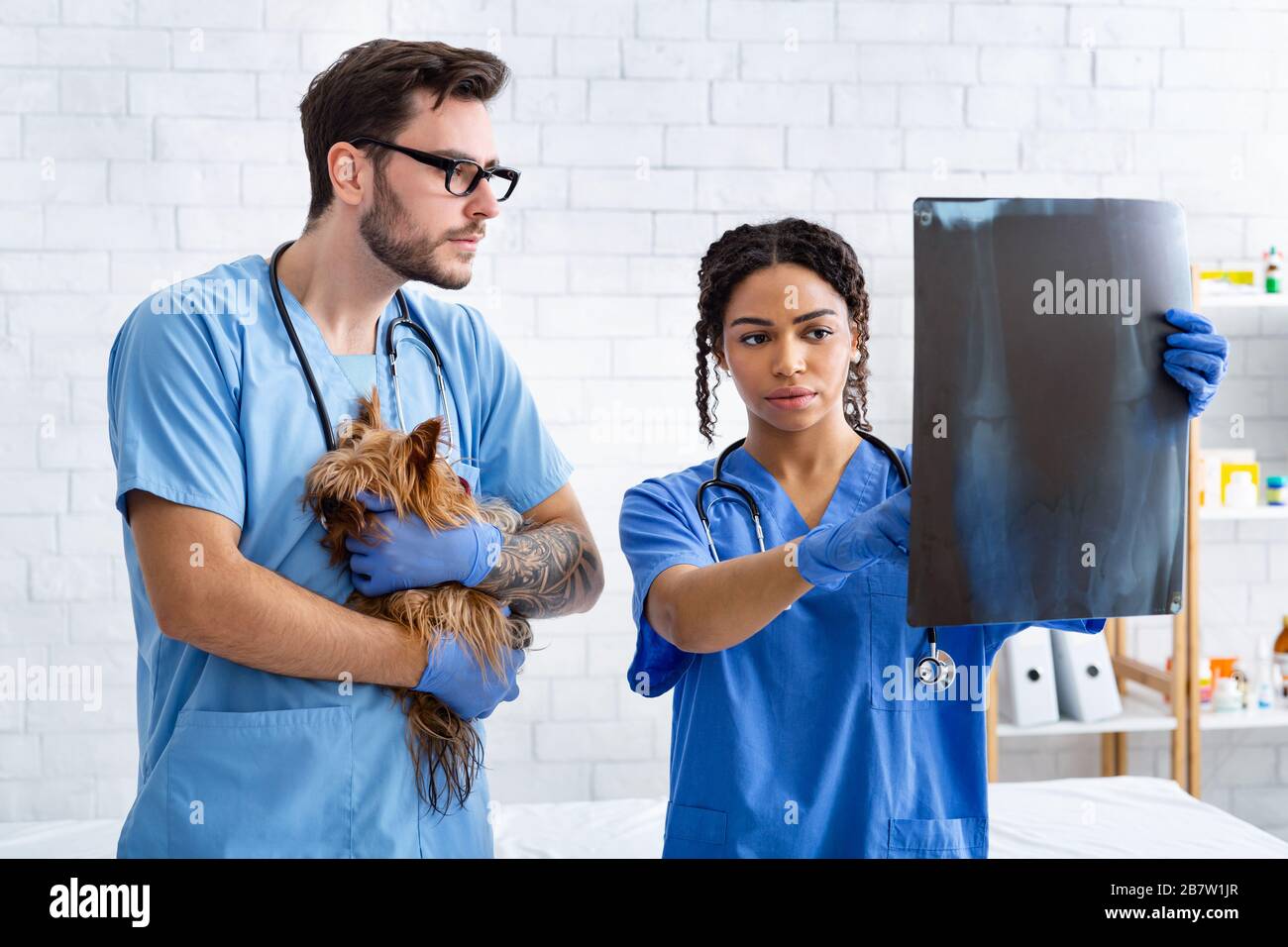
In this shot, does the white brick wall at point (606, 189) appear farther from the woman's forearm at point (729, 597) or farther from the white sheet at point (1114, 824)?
the woman's forearm at point (729, 597)

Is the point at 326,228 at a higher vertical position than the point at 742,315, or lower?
higher

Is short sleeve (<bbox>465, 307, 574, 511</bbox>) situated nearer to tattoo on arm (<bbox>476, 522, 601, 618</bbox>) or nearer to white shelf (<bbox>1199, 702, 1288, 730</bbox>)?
tattoo on arm (<bbox>476, 522, 601, 618</bbox>)

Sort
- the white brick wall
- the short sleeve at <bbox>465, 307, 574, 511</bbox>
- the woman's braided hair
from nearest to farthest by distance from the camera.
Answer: the woman's braided hair
the short sleeve at <bbox>465, 307, 574, 511</bbox>
the white brick wall

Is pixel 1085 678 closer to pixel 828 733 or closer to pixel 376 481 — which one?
pixel 828 733

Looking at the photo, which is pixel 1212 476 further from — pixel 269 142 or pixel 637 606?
pixel 269 142

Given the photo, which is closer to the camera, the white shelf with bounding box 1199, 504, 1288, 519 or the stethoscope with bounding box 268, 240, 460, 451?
the stethoscope with bounding box 268, 240, 460, 451

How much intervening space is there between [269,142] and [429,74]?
5.93 ft

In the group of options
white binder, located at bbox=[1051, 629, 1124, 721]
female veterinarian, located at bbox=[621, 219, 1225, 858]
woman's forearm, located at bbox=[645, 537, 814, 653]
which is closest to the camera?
woman's forearm, located at bbox=[645, 537, 814, 653]

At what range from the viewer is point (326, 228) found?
1346mm

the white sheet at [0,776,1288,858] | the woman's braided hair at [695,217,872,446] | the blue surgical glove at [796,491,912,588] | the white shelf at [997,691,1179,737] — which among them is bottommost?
the white sheet at [0,776,1288,858]

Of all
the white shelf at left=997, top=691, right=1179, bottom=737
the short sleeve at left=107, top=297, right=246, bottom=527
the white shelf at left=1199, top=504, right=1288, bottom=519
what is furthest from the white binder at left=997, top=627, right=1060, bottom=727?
the short sleeve at left=107, top=297, right=246, bottom=527

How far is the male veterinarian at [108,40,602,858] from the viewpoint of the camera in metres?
1.17

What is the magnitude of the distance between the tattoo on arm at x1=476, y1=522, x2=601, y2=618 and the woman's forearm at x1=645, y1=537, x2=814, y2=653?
0.23 metres
